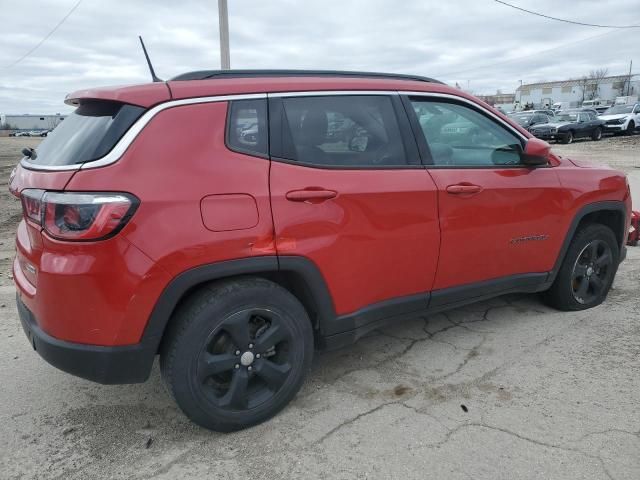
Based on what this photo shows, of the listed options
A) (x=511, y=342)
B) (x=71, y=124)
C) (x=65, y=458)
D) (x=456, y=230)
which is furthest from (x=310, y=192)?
(x=511, y=342)

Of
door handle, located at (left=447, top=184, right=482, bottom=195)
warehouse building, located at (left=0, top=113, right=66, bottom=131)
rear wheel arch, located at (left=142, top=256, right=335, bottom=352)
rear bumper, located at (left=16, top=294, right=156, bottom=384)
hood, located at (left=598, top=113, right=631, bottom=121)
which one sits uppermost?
warehouse building, located at (left=0, top=113, right=66, bottom=131)

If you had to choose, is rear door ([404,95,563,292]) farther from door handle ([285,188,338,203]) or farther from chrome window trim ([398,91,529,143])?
door handle ([285,188,338,203])

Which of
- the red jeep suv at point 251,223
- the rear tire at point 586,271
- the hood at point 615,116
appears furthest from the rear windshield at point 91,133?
the hood at point 615,116

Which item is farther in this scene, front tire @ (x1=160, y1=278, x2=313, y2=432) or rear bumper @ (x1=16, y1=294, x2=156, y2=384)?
front tire @ (x1=160, y1=278, x2=313, y2=432)

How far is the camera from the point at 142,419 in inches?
113

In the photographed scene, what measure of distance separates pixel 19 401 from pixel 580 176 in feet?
13.3

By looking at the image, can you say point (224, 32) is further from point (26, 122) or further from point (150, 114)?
point (26, 122)

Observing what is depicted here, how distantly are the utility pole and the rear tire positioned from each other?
378 inches

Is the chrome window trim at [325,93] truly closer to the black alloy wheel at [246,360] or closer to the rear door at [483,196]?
the rear door at [483,196]

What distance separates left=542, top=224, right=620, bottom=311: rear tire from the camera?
4.09m

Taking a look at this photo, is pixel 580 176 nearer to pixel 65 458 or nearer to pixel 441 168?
pixel 441 168

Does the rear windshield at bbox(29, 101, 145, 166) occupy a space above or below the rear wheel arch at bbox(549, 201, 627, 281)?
above

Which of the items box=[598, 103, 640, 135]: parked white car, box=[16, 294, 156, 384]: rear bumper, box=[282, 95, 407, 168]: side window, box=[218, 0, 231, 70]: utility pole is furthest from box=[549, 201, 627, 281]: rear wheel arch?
box=[598, 103, 640, 135]: parked white car

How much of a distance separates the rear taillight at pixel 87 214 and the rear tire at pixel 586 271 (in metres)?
3.30
